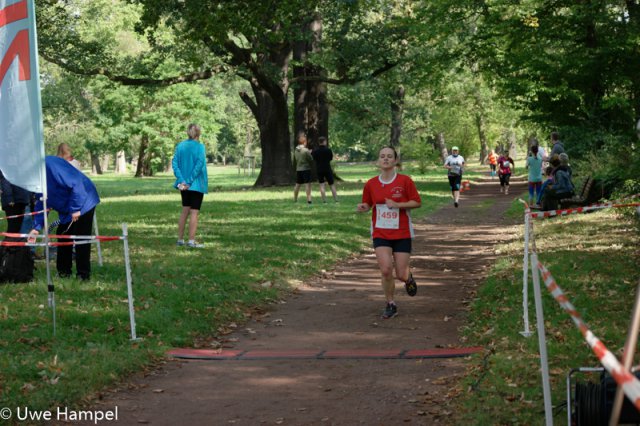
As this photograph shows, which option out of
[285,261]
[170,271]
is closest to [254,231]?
[285,261]

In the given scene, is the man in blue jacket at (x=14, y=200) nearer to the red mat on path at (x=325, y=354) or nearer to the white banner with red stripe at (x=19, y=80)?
the white banner with red stripe at (x=19, y=80)

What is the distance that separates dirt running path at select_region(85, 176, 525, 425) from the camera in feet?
21.3

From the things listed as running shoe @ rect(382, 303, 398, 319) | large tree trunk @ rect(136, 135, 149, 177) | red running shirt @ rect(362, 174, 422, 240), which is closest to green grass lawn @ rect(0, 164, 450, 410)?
running shoe @ rect(382, 303, 398, 319)

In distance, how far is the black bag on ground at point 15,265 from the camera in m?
11.2

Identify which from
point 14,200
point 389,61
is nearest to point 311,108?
point 389,61

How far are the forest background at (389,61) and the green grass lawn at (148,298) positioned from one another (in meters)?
4.98

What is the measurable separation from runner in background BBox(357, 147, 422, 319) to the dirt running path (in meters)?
0.54

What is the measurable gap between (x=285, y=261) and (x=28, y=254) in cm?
426

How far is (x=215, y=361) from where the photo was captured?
8258mm

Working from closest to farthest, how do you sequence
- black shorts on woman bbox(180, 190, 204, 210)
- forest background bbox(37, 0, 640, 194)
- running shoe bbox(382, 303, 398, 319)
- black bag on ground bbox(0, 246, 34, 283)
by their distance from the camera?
running shoe bbox(382, 303, 398, 319), black bag on ground bbox(0, 246, 34, 283), black shorts on woman bbox(180, 190, 204, 210), forest background bbox(37, 0, 640, 194)

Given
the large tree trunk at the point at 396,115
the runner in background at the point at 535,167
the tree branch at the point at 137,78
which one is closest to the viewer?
the runner in background at the point at 535,167

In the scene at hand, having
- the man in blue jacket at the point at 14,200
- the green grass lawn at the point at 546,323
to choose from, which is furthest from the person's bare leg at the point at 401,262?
the man in blue jacket at the point at 14,200

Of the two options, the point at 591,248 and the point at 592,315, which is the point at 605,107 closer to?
the point at 591,248

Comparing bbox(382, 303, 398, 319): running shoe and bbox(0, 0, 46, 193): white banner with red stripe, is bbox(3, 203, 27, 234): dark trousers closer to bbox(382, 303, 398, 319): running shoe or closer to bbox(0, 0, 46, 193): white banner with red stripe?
bbox(0, 0, 46, 193): white banner with red stripe
